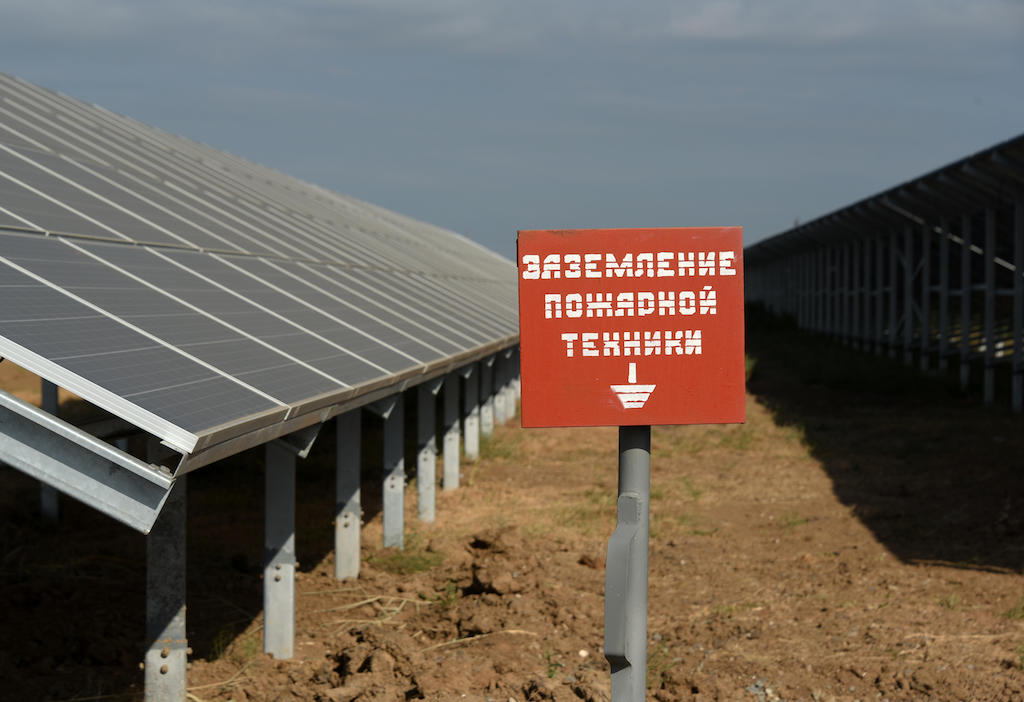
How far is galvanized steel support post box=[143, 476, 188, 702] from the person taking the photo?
20.0ft

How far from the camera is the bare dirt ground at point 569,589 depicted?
777 cm

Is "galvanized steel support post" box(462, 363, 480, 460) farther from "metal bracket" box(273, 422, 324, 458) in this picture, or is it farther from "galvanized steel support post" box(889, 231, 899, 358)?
"galvanized steel support post" box(889, 231, 899, 358)

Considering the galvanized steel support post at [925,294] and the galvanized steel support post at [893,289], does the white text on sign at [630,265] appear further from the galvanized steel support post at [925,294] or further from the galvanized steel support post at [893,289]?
the galvanized steel support post at [893,289]

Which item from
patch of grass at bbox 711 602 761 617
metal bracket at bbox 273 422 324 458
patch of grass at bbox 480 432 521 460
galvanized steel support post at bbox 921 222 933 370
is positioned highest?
galvanized steel support post at bbox 921 222 933 370

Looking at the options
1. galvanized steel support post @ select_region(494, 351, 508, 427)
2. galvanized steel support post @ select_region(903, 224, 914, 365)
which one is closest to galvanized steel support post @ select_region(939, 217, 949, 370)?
galvanized steel support post @ select_region(903, 224, 914, 365)

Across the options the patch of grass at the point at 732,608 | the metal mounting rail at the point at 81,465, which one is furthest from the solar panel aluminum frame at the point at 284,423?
the patch of grass at the point at 732,608

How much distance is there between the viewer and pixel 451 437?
15445mm

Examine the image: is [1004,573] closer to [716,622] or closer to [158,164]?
[716,622]

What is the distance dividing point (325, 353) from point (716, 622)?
413 centimetres

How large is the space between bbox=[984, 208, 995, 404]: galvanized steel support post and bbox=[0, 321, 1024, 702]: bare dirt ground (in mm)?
5842

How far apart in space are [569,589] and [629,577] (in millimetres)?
6022

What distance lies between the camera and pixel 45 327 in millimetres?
5105

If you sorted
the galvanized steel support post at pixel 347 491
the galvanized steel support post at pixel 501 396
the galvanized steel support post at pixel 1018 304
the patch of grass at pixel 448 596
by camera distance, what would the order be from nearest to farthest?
1. the patch of grass at pixel 448 596
2. the galvanized steel support post at pixel 347 491
3. the galvanized steel support post at pixel 1018 304
4. the galvanized steel support post at pixel 501 396

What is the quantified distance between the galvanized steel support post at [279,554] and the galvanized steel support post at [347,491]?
7.17 ft
